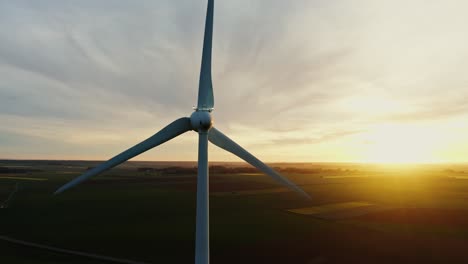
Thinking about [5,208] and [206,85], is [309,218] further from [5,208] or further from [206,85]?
[5,208]

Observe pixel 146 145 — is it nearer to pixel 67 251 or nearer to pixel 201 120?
pixel 201 120

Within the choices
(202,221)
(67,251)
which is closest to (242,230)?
(67,251)

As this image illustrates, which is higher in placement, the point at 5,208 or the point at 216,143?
the point at 216,143

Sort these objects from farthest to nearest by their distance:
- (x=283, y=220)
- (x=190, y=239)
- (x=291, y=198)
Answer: (x=291, y=198), (x=283, y=220), (x=190, y=239)

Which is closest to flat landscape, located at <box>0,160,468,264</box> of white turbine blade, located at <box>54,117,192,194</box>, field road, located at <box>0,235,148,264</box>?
field road, located at <box>0,235,148,264</box>

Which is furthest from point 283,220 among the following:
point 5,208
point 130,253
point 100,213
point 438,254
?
point 5,208

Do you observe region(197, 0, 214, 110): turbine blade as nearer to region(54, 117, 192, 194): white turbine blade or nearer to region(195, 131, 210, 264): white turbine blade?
region(54, 117, 192, 194): white turbine blade

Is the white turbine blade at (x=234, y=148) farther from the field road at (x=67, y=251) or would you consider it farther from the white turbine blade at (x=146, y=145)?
the field road at (x=67, y=251)

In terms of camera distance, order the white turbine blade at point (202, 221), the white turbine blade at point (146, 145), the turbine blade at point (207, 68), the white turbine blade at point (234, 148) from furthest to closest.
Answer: the white turbine blade at point (234, 148) < the turbine blade at point (207, 68) < the white turbine blade at point (146, 145) < the white turbine blade at point (202, 221)

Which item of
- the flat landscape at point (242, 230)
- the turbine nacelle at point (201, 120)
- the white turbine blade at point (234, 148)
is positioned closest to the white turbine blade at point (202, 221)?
the turbine nacelle at point (201, 120)
